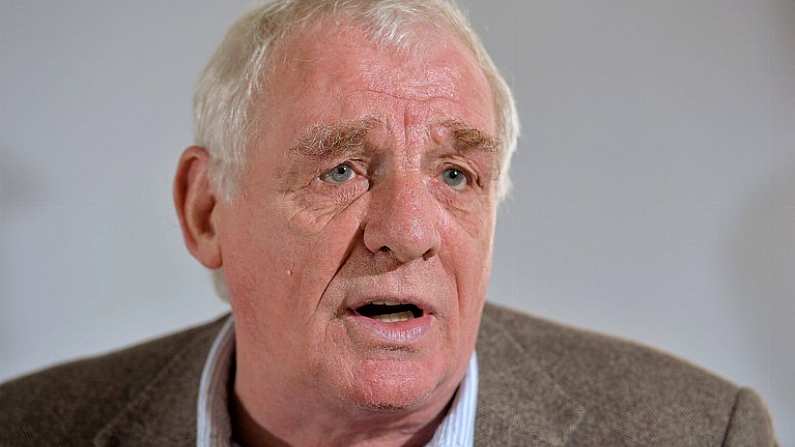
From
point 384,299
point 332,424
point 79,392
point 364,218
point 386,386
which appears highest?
point 364,218

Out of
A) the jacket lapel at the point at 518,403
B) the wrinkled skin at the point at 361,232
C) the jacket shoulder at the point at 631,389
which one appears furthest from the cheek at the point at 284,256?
the jacket shoulder at the point at 631,389

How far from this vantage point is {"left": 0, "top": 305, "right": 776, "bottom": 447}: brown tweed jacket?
6.23 feet

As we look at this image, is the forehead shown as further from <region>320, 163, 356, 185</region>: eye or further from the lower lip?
the lower lip

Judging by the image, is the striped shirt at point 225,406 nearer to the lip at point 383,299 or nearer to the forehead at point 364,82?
the lip at point 383,299

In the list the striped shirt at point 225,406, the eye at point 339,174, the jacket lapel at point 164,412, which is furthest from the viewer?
the jacket lapel at point 164,412

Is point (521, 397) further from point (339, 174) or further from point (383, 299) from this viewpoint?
point (339, 174)

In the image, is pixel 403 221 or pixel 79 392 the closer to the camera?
pixel 403 221

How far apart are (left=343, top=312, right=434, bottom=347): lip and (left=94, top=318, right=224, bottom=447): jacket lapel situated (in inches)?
20.6

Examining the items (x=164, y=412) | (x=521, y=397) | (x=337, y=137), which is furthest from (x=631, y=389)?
(x=164, y=412)

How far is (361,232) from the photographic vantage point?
1.62m

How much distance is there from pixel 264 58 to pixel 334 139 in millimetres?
217

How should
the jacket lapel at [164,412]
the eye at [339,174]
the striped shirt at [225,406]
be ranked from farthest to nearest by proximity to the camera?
the jacket lapel at [164,412]
the striped shirt at [225,406]
the eye at [339,174]

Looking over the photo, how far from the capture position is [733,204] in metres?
2.51

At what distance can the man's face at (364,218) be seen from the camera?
62.9 inches
